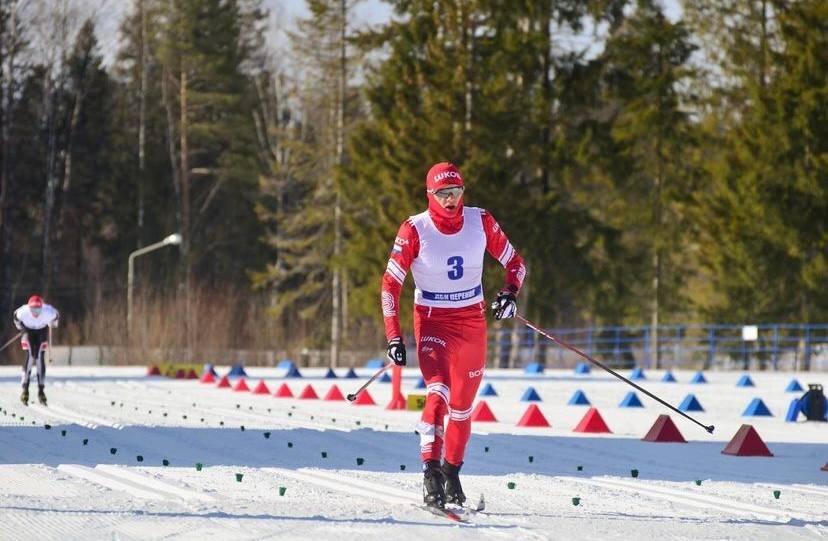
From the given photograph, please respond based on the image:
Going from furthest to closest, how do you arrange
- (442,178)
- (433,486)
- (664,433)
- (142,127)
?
(142,127) → (664,433) → (442,178) → (433,486)

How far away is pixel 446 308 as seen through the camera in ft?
29.6

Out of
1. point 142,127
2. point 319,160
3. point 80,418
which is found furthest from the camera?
point 142,127

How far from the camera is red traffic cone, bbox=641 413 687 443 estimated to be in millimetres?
14930

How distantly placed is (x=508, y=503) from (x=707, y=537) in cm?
175

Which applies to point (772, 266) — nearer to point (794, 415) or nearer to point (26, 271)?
point (794, 415)

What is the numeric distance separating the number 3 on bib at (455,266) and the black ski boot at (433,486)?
1198mm

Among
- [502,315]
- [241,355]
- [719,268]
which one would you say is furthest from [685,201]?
[502,315]

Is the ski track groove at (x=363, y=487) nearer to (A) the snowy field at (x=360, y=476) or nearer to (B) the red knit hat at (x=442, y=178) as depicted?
(A) the snowy field at (x=360, y=476)

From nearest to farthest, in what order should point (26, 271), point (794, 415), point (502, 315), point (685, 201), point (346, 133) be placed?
point (502, 315) < point (794, 415) < point (685, 201) < point (346, 133) < point (26, 271)

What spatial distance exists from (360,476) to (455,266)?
2.28 m

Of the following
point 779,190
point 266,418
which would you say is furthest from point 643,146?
point 266,418

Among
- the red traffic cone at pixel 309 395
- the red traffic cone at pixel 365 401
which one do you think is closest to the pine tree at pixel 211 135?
the red traffic cone at pixel 309 395

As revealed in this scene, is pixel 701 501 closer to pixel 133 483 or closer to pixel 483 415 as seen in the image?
pixel 133 483

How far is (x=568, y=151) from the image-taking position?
1764 inches
